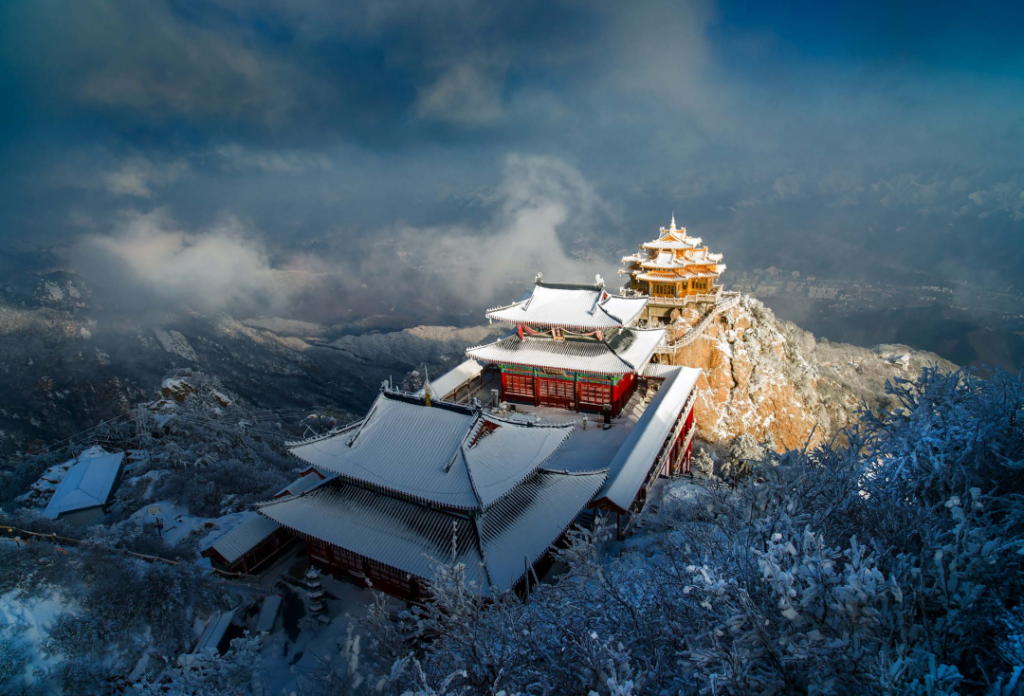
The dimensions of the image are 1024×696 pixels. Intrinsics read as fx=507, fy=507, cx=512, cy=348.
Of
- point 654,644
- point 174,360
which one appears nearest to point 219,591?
point 654,644

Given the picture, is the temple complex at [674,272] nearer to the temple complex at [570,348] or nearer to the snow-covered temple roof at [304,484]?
the temple complex at [570,348]

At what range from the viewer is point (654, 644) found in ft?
25.8

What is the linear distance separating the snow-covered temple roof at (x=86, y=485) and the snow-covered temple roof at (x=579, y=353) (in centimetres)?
2009

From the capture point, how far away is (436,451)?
15781 mm

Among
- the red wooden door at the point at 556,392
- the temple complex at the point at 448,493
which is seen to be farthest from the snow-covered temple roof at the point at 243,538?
the red wooden door at the point at 556,392

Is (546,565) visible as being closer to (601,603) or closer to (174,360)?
(601,603)

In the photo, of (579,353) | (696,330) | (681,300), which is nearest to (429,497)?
(579,353)

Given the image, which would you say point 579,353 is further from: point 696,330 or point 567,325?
point 696,330

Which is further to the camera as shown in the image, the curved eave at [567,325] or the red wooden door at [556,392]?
the red wooden door at [556,392]

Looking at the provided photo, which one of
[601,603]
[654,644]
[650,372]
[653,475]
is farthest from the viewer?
[650,372]

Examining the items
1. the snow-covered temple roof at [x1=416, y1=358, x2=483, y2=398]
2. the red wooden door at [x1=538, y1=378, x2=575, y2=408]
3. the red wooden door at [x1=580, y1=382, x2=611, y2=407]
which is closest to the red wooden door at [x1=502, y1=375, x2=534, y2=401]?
the red wooden door at [x1=538, y1=378, x2=575, y2=408]

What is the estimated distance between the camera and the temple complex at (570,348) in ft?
85.0

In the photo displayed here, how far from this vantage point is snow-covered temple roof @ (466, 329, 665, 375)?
25.2m

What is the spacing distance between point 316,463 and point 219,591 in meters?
5.27
